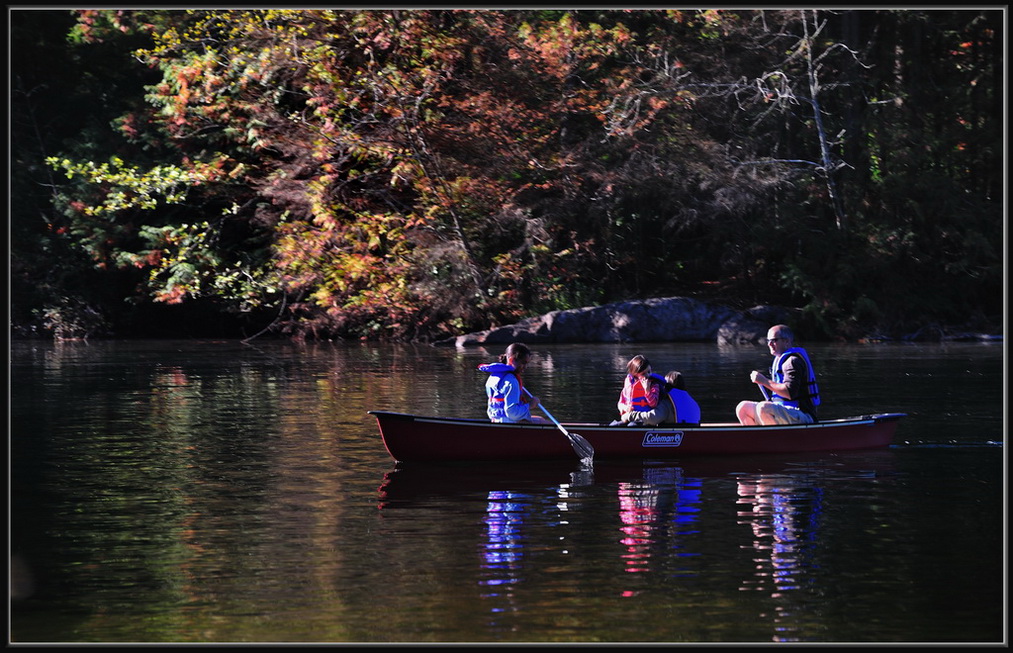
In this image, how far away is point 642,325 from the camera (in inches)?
1377

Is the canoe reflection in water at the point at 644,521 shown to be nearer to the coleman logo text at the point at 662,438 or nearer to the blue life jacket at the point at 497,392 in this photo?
the coleman logo text at the point at 662,438

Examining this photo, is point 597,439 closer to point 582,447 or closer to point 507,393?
point 582,447

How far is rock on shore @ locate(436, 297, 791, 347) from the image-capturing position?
34.5 metres

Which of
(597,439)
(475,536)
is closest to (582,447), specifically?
(597,439)

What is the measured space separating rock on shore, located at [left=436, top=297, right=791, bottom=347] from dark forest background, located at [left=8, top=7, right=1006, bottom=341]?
3.40 feet

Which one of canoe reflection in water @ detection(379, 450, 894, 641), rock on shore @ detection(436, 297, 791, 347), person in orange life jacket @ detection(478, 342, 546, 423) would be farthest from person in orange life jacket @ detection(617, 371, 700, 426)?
rock on shore @ detection(436, 297, 791, 347)

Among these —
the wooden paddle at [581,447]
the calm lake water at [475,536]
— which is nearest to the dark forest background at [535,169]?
the calm lake water at [475,536]

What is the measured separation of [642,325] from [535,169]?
4896 mm

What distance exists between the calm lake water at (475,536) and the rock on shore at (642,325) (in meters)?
14.5

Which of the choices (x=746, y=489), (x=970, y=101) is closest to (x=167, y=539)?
(x=746, y=489)

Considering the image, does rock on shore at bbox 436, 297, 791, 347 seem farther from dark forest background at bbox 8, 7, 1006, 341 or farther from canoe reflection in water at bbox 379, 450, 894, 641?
canoe reflection in water at bbox 379, 450, 894, 641

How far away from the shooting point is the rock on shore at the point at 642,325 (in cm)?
3450

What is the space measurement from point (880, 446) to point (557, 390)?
7.41 meters

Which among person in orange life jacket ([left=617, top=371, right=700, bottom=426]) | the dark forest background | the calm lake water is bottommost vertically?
the calm lake water
